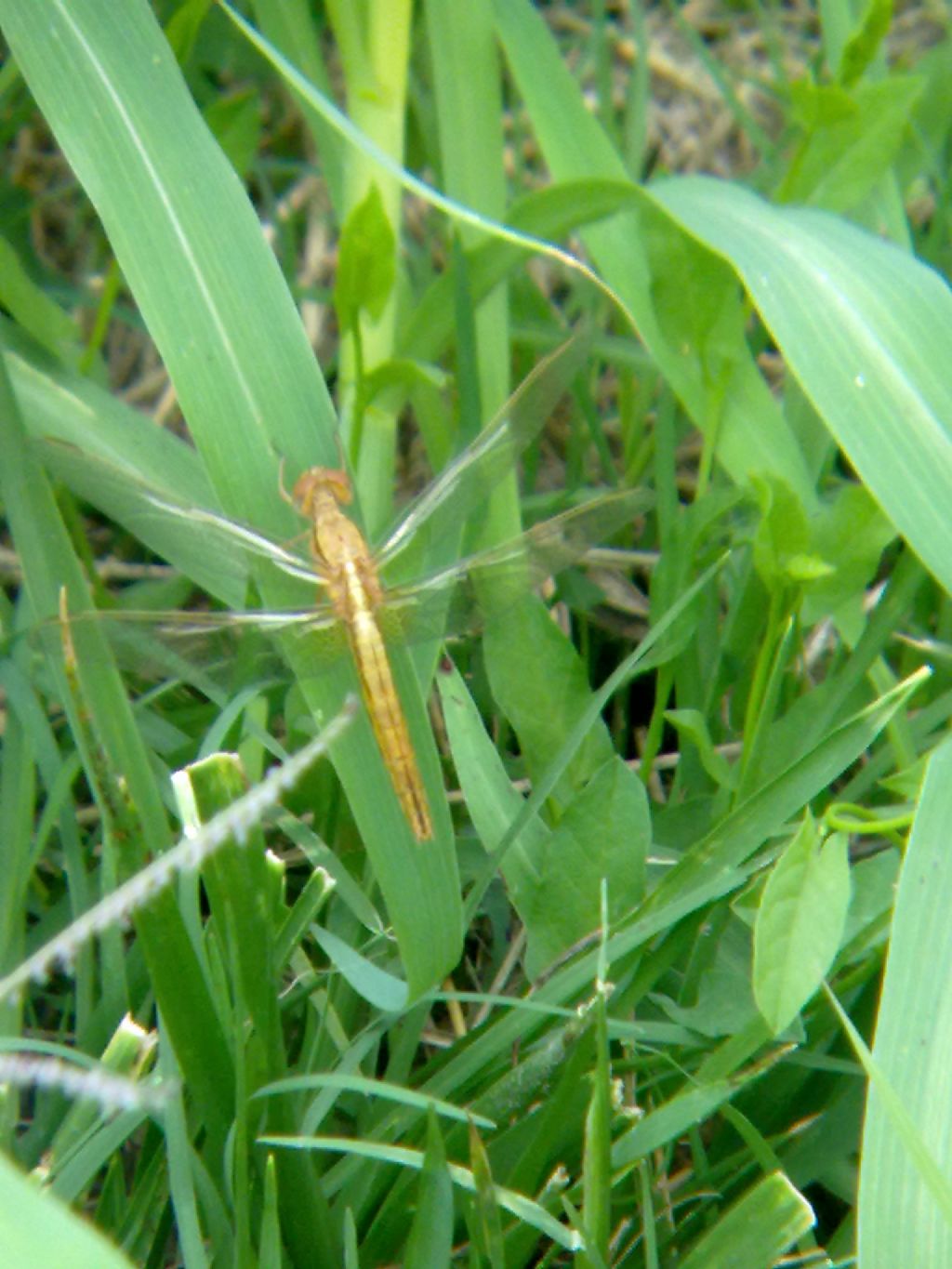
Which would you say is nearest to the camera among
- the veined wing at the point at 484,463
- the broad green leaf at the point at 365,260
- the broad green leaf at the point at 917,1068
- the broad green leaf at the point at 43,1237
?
the broad green leaf at the point at 43,1237

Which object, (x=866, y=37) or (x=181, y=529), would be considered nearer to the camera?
(x=181, y=529)

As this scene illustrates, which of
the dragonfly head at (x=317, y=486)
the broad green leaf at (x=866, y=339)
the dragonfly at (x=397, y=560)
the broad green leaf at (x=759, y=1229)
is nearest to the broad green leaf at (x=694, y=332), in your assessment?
the broad green leaf at (x=866, y=339)

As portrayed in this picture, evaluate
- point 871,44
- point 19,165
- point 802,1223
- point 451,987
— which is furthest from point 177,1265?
point 19,165

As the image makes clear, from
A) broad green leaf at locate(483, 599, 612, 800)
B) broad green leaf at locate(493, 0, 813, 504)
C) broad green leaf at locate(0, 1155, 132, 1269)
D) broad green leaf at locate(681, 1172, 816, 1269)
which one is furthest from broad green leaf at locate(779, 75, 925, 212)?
broad green leaf at locate(0, 1155, 132, 1269)

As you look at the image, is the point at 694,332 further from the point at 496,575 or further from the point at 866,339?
the point at 496,575

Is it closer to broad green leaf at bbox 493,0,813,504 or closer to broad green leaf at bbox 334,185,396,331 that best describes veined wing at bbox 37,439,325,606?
broad green leaf at bbox 334,185,396,331

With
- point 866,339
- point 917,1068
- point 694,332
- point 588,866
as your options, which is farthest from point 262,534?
point 917,1068

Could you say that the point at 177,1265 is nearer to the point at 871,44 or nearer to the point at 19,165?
the point at 871,44

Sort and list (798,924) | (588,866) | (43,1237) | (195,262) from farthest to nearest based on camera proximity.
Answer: (195,262)
(588,866)
(798,924)
(43,1237)

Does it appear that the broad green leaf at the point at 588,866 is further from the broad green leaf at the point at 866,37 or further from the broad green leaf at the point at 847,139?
the broad green leaf at the point at 866,37
